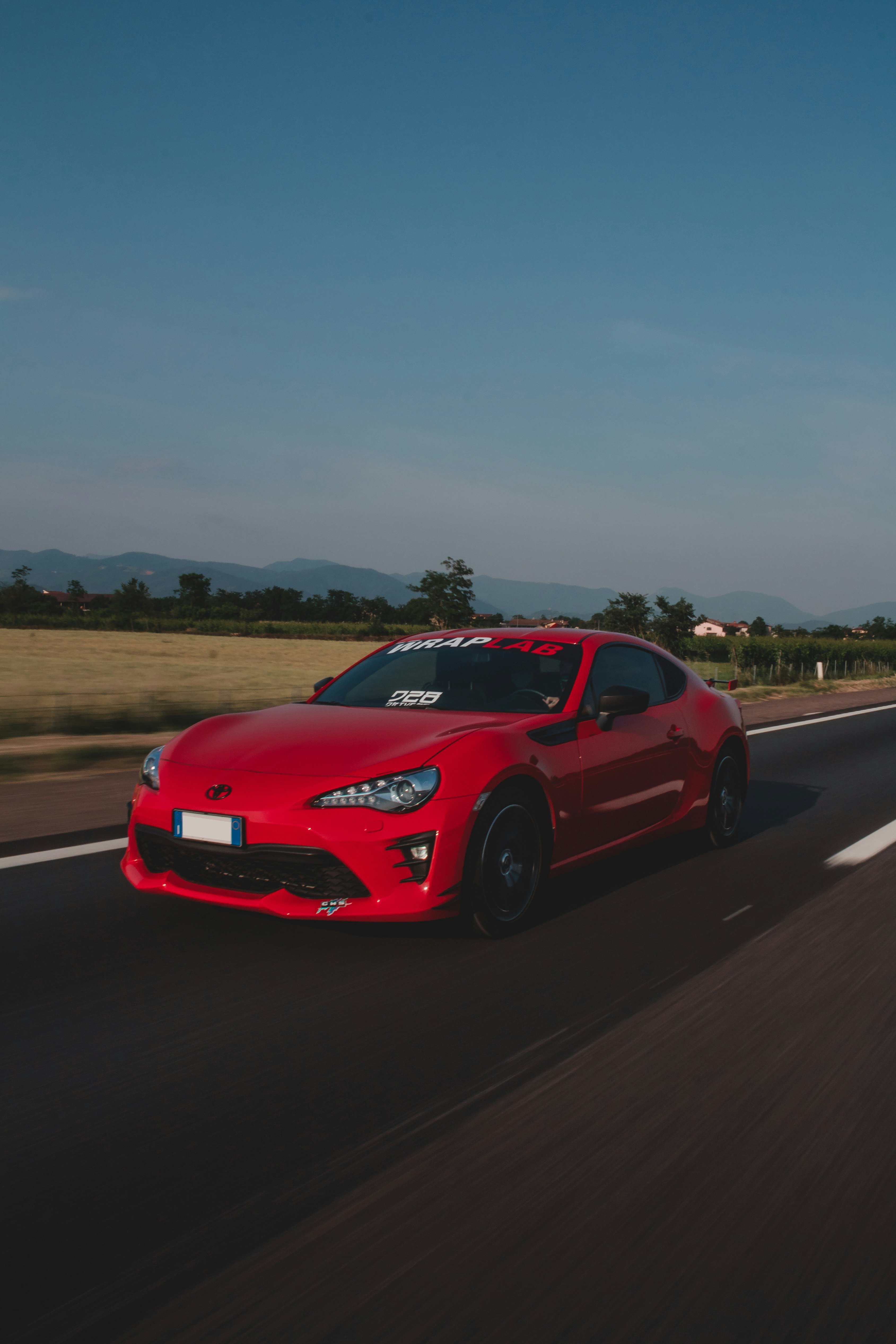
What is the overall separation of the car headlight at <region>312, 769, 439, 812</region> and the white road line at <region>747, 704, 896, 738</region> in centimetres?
990

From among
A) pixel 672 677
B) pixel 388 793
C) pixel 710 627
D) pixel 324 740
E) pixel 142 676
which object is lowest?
pixel 142 676

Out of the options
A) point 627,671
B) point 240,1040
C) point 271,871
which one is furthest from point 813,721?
point 240,1040

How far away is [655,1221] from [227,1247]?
989 millimetres

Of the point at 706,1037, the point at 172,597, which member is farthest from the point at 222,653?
the point at 706,1037

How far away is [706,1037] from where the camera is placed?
3729mm

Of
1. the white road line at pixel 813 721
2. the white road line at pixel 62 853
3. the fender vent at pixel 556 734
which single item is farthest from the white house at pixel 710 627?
the fender vent at pixel 556 734

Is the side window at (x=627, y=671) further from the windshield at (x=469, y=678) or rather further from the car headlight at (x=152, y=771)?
the car headlight at (x=152, y=771)

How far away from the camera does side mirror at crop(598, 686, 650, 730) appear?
563 cm

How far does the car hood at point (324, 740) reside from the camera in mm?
4684

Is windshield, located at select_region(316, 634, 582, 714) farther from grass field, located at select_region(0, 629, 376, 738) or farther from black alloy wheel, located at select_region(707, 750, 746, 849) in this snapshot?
grass field, located at select_region(0, 629, 376, 738)

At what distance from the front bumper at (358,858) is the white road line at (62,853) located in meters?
2.11

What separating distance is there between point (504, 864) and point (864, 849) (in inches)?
129

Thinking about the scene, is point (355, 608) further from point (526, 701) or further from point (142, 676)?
point (526, 701)

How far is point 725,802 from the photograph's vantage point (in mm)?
7168
